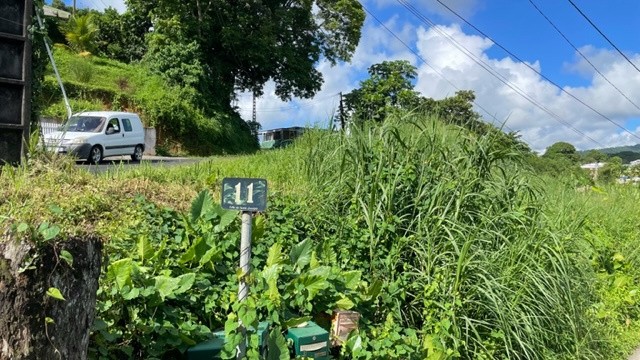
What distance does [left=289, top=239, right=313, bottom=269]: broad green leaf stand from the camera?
12.6 feet

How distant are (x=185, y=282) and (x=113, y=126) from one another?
14794mm

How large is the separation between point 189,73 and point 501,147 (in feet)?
75.7

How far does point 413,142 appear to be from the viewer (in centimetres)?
526

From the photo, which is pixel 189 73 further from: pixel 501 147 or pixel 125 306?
pixel 125 306

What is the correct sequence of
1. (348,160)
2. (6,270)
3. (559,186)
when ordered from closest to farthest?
(6,270) < (348,160) < (559,186)

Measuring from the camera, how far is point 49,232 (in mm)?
2045

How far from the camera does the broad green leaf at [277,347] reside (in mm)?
2916

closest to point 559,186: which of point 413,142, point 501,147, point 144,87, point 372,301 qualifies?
point 501,147

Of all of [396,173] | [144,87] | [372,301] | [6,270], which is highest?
[144,87]

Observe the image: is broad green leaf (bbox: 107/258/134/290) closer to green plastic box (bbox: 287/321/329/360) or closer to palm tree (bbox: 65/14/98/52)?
A: green plastic box (bbox: 287/321/329/360)

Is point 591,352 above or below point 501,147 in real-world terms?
below

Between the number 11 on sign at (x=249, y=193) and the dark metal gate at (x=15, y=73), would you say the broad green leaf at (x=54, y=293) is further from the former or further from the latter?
the dark metal gate at (x=15, y=73)

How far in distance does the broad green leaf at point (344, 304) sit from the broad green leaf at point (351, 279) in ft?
0.55

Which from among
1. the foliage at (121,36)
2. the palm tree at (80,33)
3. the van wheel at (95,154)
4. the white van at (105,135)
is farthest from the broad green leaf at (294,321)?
the foliage at (121,36)
